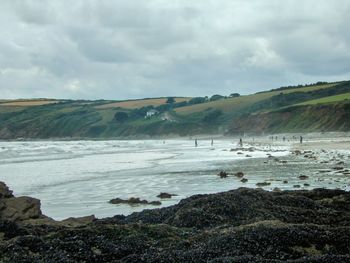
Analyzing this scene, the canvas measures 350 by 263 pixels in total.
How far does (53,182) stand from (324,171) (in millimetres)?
19536

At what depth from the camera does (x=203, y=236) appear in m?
13.8

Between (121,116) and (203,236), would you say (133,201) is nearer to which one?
(203,236)

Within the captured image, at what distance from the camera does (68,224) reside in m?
16.7

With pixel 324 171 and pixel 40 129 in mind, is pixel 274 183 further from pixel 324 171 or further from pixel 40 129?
pixel 40 129

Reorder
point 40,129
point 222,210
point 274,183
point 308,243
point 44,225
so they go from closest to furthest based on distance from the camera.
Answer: point 308,243 → point 44,225 → point 222,210 → point 274,183 → point 40,129

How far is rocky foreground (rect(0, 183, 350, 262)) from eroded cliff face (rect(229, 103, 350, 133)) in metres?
91.8

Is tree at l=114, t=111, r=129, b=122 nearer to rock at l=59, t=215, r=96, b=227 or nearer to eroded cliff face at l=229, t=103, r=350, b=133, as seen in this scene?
eroded cliff face at l=229, t=103, r=350, b=133

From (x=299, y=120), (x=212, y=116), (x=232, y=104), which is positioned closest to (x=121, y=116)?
(x=212, y=116)

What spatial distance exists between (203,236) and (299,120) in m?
114

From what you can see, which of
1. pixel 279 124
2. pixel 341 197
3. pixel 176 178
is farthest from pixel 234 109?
pixel 341 197

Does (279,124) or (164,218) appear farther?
(279,124)

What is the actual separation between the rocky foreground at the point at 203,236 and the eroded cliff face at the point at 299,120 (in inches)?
3616

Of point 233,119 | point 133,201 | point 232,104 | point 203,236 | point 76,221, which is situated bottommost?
point 133,201

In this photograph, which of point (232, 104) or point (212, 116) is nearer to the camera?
point (212, 116)
